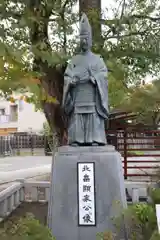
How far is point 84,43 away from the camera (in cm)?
516

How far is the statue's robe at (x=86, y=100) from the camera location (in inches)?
200

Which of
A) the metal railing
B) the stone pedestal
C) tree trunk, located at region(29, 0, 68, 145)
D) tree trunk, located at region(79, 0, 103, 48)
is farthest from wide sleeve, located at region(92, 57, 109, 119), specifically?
tree trunk, located at region(79, 0, 103, 48)

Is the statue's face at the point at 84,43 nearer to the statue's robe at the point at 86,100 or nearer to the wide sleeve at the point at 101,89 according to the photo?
the statue's robe at the point at 86,100

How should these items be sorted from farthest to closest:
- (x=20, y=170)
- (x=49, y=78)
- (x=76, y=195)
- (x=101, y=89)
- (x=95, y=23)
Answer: (x=20, y=170) → (x=49, y=78) → (x=95, y=23) → (x=101, y=89) → (x=76, y=195)

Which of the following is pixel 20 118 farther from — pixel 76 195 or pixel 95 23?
pixel 76 195

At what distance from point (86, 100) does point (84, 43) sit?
890 mm

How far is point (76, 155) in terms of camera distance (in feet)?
15.8

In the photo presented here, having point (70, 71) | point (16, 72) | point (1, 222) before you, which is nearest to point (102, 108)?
point (70, 71)

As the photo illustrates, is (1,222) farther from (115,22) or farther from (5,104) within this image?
(5,104)

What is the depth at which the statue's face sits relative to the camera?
5.12 m

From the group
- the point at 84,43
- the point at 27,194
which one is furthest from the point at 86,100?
the point at 27,194

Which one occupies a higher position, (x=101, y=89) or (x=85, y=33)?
(x=85, y=33)

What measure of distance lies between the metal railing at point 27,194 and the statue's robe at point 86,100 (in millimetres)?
2186

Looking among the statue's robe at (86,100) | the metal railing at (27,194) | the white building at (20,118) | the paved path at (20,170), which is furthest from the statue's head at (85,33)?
the white building at (20,118)
